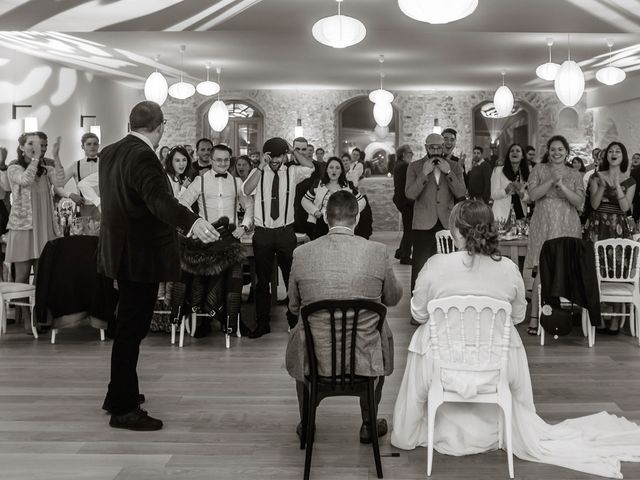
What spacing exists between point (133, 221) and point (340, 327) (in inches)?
48.3

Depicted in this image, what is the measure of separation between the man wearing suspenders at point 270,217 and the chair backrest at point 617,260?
2363mm

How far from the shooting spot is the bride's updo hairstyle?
3197 mm

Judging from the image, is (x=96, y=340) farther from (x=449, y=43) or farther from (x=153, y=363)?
(x=449, y=43)

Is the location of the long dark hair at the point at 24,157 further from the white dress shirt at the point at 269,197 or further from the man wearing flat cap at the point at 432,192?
the man wearing flat cap at the point at 432,192

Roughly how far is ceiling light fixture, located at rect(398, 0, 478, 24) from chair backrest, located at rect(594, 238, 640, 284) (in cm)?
209

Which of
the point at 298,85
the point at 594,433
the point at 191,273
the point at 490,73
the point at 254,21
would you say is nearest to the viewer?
the point at 594,433

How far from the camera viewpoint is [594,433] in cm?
358

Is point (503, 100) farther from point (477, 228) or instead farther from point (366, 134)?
point (477, 228)

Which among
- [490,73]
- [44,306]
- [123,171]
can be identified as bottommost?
[44,306]

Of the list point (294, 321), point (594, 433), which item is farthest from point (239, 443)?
point (294, 321)

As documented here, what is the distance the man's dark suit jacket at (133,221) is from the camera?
3.56 metres

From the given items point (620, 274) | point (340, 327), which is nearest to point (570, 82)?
point (620, 274)

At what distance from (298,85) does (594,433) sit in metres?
13.1

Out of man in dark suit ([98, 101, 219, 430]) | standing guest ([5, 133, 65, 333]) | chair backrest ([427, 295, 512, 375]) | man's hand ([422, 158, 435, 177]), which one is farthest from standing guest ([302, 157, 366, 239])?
chair backrest ([427, 295, 512, 375])
